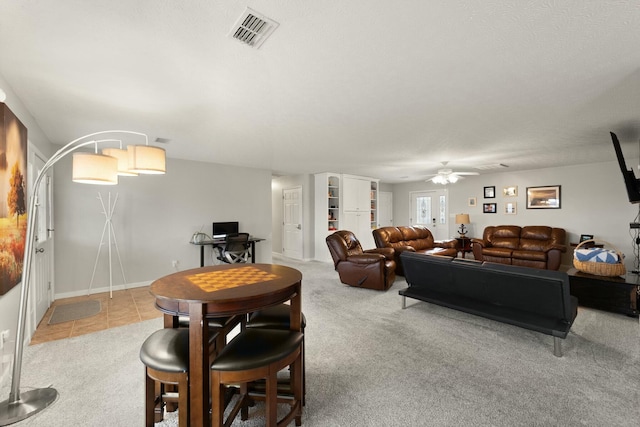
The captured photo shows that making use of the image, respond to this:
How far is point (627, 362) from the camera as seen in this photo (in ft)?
7.66

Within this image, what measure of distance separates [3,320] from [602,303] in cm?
615

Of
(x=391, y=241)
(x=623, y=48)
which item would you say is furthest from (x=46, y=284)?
(x=623, y=48)

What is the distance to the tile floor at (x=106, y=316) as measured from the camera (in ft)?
9.66

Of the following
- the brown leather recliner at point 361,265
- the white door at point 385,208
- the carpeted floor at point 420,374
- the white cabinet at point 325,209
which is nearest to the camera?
the carpeted floor at point 420,374

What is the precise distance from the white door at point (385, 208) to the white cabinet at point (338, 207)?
1629mm

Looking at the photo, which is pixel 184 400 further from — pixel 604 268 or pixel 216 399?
pixel 604 268

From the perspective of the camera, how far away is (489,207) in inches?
290

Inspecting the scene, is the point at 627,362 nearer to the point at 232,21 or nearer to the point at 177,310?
the point at 177,310

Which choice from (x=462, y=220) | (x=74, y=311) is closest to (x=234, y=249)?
(x=74, y=311)

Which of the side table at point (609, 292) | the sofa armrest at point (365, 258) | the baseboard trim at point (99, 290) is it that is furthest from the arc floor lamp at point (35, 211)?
the side table at point (609, 292)

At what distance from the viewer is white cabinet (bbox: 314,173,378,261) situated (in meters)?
7.14

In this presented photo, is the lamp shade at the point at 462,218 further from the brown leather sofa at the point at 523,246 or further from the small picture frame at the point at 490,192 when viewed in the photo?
the brown leather sofa at the point at 523,246

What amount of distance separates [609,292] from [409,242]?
10.5 feet

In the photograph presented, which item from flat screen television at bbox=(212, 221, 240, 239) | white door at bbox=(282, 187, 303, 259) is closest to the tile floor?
flat screen television at bbox=(212, 221, 240, 239)
